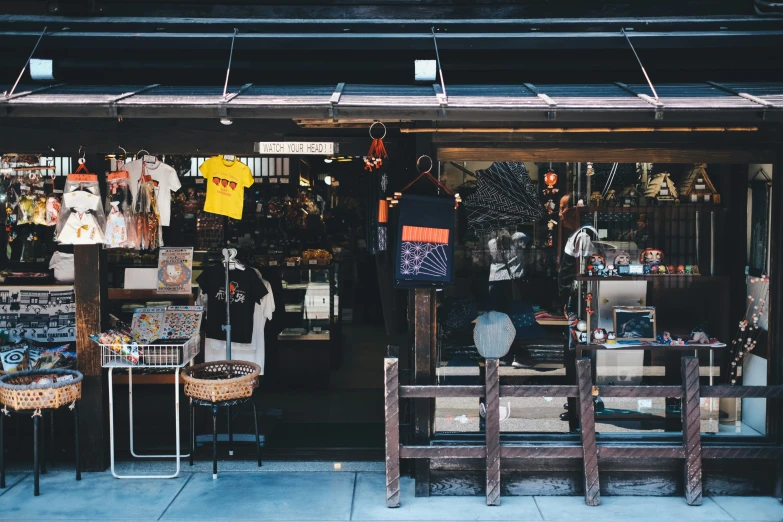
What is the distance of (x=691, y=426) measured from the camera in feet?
21.0

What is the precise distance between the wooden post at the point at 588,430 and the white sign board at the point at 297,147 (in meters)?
3.20

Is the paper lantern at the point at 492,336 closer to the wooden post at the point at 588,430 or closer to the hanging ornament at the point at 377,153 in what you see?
the wooden post at the point at 588,430

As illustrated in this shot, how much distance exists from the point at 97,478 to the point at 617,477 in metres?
5.19

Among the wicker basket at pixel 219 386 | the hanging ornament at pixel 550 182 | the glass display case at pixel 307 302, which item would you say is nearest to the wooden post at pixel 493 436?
the hanging ornament at pixel 550 182

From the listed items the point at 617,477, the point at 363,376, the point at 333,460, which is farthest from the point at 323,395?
the point at 617,477

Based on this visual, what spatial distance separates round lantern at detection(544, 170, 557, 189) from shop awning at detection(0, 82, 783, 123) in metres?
1.31

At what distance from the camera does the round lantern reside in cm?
724

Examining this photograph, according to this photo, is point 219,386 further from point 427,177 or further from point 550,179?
point 550,179

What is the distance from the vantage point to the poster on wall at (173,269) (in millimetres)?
8586

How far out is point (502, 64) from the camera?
7.11 metres

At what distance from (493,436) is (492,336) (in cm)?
128

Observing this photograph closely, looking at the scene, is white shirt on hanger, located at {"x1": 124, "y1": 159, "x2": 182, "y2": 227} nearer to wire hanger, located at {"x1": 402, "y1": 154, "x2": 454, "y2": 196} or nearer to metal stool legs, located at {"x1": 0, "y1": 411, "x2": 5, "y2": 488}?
metal stool legs, located at {"x1": 0, "y1": 411, "x2": 5, "y2": 488}

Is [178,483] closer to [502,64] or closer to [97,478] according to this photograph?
[97,478]

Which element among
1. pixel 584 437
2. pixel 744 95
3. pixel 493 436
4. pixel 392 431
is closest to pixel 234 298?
pixel 392 431
